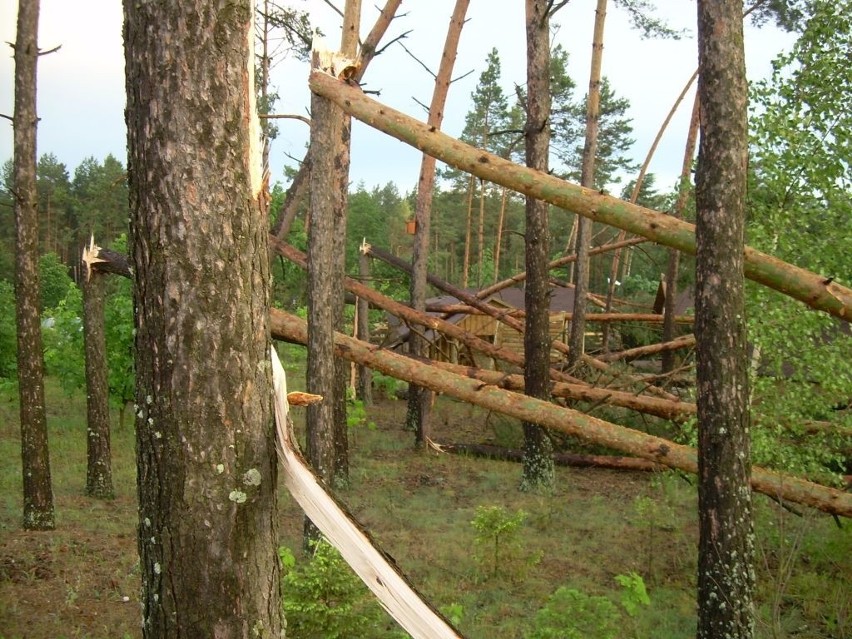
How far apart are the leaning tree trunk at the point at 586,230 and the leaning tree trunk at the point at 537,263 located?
274 centimetres

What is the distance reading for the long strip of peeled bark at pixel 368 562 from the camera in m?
2.32

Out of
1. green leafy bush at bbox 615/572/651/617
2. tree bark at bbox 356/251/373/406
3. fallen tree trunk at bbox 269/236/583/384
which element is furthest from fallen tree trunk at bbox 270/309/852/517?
tree bark at bbox 356/251/373/406

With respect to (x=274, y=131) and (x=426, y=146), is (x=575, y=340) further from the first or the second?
(x=274, y=131)

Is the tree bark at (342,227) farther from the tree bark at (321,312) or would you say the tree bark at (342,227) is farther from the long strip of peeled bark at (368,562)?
the long strip of peeled bark at (368,562)

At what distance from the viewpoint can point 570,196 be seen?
6.14m

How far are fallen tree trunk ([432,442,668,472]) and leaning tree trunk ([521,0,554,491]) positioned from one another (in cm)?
140

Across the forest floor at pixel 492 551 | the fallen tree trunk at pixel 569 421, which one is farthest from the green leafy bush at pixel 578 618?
the fallen tree trunk at pixel 569 421

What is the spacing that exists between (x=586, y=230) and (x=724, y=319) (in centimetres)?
1028

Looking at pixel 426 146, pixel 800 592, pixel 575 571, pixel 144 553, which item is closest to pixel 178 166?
pixel 144 553

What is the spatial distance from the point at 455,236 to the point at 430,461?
121 ft

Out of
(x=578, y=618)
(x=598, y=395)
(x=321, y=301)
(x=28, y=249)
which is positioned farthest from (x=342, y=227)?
(x=578, y=618)

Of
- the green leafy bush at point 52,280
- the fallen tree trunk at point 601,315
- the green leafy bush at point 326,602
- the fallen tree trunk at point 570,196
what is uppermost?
the green leafy bush at point 52,280

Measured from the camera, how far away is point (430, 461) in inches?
557

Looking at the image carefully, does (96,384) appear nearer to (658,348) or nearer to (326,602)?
(326,602)
